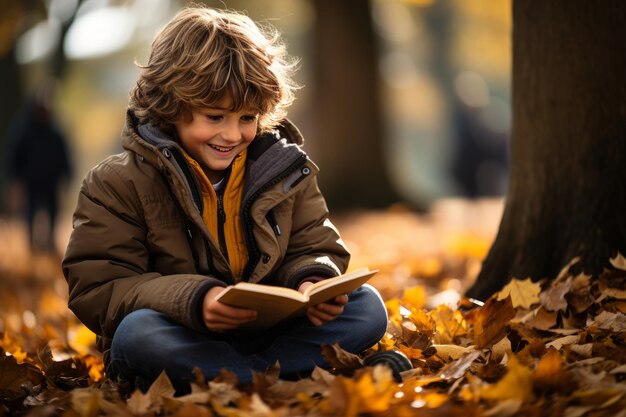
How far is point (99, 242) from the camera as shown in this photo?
2.94 m

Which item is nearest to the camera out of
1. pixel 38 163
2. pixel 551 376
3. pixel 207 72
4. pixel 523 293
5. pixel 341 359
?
pixel 551 376

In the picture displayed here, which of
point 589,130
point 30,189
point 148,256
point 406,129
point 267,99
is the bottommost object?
point 406,129

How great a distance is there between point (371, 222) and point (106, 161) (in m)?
7.66

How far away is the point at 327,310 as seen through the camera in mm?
2803

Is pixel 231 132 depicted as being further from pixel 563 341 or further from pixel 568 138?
pixel 568 138

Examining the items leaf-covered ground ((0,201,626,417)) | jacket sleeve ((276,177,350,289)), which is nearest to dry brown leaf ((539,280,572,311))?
leaf-covered ground ((0,201,626,417))

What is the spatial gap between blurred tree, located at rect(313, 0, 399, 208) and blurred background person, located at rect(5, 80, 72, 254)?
3990 mm

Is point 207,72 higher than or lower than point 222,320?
higher

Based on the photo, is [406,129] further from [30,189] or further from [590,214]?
[590,214]

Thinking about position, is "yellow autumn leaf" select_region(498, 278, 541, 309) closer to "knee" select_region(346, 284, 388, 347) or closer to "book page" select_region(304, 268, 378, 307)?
"knee" select_region(346, 284, 388, 347)

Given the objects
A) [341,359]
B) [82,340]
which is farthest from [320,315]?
[82,340]

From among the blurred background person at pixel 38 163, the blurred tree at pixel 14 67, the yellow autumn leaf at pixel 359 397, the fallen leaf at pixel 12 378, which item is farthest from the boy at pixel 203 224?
the blurred tree at pixel 14 67

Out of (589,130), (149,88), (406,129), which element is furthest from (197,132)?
(406,129)

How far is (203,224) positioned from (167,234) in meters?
0.17
